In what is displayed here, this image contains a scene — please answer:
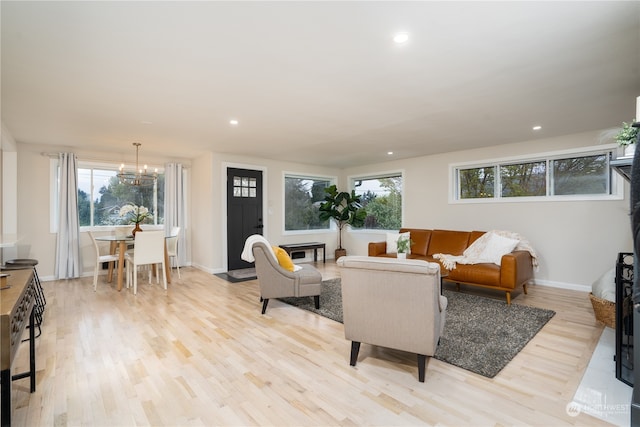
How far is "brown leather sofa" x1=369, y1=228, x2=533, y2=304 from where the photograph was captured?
384cm

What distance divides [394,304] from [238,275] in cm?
397

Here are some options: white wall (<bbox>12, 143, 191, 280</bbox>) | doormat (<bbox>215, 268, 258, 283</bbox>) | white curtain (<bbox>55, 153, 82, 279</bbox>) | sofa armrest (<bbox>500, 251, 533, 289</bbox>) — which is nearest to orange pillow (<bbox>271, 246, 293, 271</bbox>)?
doormat (<bbox>215, 268, 258, 283</bbox>)

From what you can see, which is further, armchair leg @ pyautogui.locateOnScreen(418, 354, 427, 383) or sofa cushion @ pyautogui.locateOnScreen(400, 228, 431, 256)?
sofa cushion @ pyautogui.locateOnScreen(400, 228, 431, 256)

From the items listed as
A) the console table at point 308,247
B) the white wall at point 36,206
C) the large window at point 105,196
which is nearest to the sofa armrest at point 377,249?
the console table at point 308,247

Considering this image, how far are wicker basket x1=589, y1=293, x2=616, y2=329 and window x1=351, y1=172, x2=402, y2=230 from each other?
13.1 ft

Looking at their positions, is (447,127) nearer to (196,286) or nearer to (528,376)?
(528,376)

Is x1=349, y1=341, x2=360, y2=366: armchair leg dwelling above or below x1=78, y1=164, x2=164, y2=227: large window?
below

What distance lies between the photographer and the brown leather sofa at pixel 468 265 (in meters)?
3.84

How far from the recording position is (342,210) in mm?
7539

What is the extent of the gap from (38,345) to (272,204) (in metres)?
4.44

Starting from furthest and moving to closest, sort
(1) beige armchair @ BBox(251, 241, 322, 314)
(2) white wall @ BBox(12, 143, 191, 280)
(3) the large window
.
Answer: (3) the large window → (2) white wall @ BBox(12, 143, 191, 280) → (1) beige armchair @ BBox(251, 241, 322, 314)

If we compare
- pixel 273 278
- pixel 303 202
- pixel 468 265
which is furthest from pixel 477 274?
pixel 303 202

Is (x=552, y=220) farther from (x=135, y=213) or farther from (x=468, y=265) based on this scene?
(x=135, y=213)

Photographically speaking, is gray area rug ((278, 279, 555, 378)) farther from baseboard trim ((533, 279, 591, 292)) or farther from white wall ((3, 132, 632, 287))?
white wall ((3, 132, 632, 287))
